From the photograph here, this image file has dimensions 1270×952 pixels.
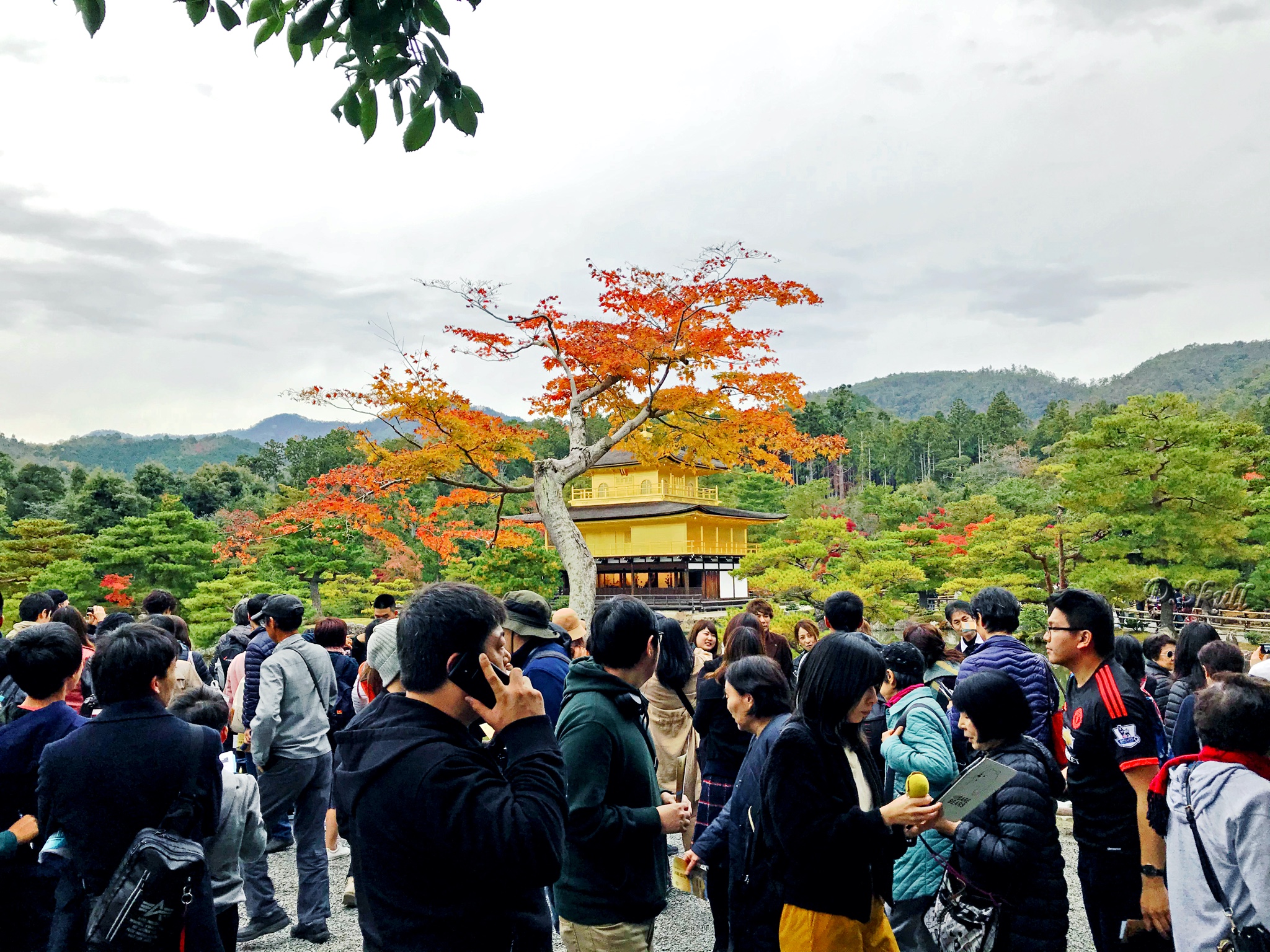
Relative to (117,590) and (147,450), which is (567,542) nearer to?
(117,590)

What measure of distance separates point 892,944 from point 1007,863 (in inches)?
16.8

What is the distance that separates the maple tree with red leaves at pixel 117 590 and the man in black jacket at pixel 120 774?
20172 millimetres

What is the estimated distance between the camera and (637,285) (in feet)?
40.3

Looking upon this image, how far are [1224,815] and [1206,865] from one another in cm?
16

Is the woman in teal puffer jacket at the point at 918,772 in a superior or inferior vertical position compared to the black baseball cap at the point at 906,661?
inferior

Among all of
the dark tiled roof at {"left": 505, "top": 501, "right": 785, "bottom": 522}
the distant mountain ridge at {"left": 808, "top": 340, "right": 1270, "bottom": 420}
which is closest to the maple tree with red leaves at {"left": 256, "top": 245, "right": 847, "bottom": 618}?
the dark tiled roof at {"left": 505, "top": 501, "right": 785, "bottom": 522}

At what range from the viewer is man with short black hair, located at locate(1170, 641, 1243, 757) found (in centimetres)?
359

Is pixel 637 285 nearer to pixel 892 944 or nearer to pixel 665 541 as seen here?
pixel 892 944

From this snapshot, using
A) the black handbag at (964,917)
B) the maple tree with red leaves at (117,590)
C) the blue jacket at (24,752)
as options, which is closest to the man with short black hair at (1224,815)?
the black handbag at (964,917)

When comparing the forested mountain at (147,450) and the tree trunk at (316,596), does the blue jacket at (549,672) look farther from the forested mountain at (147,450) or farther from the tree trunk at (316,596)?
the forested mountain at (147,450)

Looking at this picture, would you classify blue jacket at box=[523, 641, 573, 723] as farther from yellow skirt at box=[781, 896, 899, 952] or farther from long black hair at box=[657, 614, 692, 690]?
yellow skirt at box=[781, 896, 899, 952]

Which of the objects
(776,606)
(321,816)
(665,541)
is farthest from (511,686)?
(665,541)

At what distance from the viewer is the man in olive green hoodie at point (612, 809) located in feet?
8.00

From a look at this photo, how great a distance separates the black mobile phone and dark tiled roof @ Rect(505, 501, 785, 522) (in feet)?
83.4
